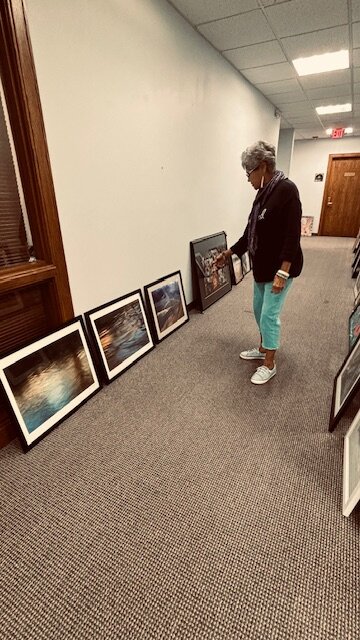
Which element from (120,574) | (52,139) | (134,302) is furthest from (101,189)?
(120,574)

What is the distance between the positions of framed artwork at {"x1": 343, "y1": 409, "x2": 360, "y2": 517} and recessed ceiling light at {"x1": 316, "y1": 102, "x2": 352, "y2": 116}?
5.64m

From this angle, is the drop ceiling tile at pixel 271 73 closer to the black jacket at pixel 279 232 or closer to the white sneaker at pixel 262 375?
the black jacket at pixel 279 232

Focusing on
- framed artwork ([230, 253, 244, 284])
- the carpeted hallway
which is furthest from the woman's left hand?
framed artwork ([230, 253, 244, 284])

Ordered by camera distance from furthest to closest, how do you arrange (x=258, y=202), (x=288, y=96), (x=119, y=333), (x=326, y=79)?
1. (x=288, y=96)
2. (x=326, y=79)
3. (x=119, y=333)
4. (x=258, y=202)

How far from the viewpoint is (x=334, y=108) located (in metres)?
5.26

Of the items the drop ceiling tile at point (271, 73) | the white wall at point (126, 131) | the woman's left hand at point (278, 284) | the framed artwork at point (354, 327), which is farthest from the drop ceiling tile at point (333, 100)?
the woman's left hand at point (278, 284)

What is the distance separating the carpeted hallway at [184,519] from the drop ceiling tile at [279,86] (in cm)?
393

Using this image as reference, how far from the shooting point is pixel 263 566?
1069mm

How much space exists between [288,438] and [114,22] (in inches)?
101

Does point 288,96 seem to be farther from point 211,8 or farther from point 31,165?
point 31,165

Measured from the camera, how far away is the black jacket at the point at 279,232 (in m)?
1.69

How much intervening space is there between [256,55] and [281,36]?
45cm

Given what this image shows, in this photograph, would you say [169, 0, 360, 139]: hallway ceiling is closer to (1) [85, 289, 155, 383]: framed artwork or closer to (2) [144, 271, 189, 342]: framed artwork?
(2) [144, 271, 189, 342]: framed artwork

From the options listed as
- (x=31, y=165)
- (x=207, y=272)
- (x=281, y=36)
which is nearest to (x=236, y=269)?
(x=207, y=272)
